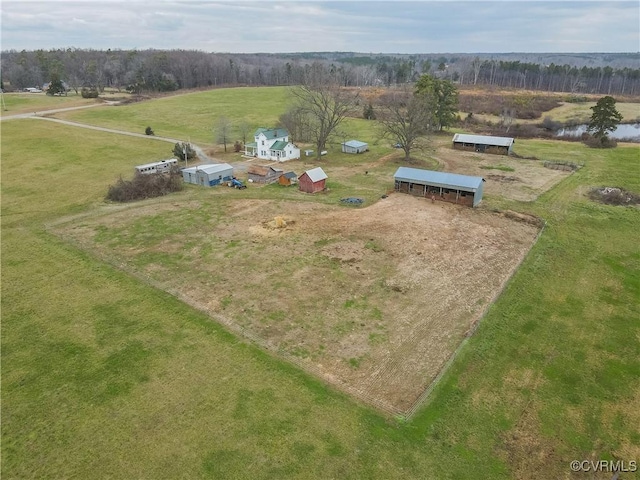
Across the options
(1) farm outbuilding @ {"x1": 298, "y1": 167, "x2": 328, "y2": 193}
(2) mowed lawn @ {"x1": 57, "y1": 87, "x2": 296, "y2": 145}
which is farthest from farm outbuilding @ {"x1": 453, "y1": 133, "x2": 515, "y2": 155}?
(2) mowed lawn @ {"x1": 57, "y1": 87, "x2": 296, "y2": 145}

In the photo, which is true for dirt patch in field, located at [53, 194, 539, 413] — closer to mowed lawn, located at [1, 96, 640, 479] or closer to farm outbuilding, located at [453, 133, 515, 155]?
mowed lawn, located at [1, 96, 640, 479]

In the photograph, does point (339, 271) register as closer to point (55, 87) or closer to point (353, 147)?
point (353, 147)

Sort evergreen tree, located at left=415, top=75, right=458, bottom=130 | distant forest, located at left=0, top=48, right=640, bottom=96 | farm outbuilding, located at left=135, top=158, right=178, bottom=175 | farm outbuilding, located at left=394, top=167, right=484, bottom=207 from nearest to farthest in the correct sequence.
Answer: farm outbuilding, located at left=394, top=167, right=484, bottom=207 < farm outbuilding, located at left=135, top=158, right=178, bottom=175 < evergreen tree, located at left=415, top=75, right=458, bottom=130 < distant forest, located at left=0, top=48, right=640, bottom=96

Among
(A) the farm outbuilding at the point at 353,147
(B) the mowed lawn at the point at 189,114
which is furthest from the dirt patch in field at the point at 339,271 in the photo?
(B) the mowed lawn at the point at 189,114

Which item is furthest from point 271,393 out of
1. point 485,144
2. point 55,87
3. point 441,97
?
point 55,87

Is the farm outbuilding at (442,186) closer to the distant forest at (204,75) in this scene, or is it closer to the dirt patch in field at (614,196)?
the dirt patch in field at (614,196)

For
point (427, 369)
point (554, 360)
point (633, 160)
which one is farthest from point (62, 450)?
point (633, 160)
